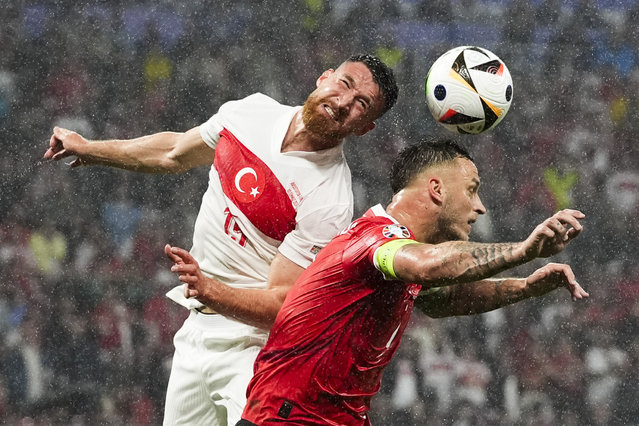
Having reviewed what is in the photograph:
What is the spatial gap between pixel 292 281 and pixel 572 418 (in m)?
3.51

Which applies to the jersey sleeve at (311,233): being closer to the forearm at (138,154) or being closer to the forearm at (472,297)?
the forearm at (472,297)

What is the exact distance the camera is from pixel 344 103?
3.93 m

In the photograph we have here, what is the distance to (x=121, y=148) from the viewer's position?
4367 millimetres

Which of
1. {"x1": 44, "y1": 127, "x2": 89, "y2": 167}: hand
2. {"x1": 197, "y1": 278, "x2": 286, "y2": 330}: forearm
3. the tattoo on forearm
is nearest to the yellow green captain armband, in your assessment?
Result: the tattoo on forearm

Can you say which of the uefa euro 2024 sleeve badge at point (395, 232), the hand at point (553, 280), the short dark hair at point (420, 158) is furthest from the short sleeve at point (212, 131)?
the hand at point (553, 280)

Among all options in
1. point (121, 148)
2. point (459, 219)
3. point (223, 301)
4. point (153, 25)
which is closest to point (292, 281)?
point (223, 301)

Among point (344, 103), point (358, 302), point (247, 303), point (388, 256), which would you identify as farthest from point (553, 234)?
point (344, 103)

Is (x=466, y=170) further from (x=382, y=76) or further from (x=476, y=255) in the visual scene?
(x=476, y=255)

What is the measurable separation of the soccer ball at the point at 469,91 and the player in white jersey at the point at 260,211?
237mm

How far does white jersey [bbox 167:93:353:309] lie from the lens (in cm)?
385

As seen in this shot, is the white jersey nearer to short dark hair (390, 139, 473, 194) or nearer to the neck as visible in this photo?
the neck

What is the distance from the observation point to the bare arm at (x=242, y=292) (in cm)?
332

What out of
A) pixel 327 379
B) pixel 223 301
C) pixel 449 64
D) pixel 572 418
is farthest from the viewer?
pixel 572 418

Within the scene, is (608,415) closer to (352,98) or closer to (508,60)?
(508,60)
